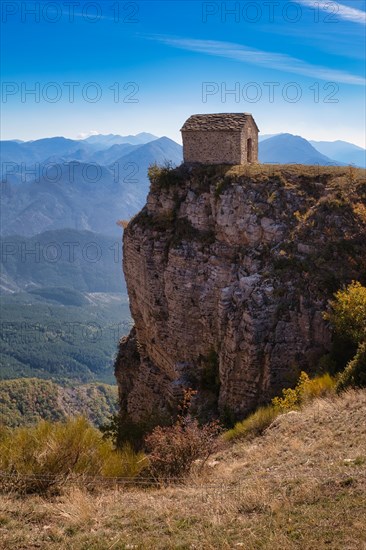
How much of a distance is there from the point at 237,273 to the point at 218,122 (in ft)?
30.9

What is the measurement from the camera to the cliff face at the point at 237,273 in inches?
812

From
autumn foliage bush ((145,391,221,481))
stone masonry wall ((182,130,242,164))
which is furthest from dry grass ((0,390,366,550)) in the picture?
stone masonry wall ((182,130,242,164))

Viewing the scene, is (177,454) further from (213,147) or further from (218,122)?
(218,122)

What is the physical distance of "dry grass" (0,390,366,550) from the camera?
28.7 feet

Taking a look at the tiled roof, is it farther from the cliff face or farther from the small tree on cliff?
the small tree on cliff

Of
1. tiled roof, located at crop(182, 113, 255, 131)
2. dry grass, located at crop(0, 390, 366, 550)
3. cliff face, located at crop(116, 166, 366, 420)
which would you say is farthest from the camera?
tiled roof, located at crop(182, 113, 255, 131)

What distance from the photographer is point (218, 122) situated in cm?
2778

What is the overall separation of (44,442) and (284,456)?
6.54 m

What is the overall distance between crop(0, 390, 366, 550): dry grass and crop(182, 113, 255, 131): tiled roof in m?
18.1

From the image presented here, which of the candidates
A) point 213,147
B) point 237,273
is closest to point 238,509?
point 237,273

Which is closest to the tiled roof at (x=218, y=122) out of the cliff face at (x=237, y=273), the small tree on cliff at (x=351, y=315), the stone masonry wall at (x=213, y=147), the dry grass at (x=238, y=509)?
the stone masonry wall at (x=213, y=147)

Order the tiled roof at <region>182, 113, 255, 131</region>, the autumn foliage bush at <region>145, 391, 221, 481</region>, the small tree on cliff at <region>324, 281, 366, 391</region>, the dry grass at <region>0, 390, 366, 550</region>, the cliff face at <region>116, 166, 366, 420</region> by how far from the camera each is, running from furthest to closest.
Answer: the tiled roof at <region>182, 113, 255, 131</region> < the cliff face at <region>116, 166, 366, 420</region> < the small tree on cliff at <region>324, 281, 366, 391</region> < the autumn foliage bush at <region>145, 391, 221, 481</region> < the dry grass at <region>0, 390, 366, 550</region>

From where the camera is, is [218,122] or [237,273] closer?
[237,273]

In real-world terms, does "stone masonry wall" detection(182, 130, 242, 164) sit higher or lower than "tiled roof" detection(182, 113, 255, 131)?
lower
